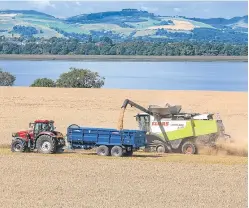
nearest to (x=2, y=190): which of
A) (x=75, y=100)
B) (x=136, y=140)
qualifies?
(x=136, y=140)

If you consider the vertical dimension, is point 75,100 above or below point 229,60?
below

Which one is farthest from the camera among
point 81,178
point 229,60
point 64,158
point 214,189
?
point 229,60

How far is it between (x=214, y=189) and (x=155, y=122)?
8398 millimetres

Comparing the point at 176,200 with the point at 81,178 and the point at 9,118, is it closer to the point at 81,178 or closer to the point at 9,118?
the point at 81,178

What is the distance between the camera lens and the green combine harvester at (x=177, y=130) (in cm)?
2870

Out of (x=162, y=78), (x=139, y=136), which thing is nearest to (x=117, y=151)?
(x=139, y=136)

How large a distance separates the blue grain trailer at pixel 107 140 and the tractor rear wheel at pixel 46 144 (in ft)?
2.18

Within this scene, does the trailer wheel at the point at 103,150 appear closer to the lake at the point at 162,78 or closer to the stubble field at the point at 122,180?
the stubble field at the point at 122,180

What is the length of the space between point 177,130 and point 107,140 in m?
3.15

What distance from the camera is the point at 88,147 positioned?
27.9 m

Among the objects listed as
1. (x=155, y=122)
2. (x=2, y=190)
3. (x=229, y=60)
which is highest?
(x=229, y=60)

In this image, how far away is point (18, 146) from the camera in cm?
2845

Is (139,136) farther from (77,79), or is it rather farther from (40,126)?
(77,79)

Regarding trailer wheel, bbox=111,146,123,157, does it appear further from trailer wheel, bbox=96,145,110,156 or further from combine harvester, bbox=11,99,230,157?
trailer wheel, bbox=96,145,110,156
